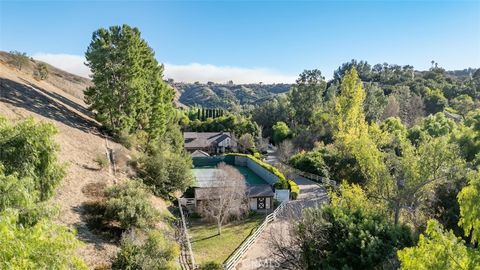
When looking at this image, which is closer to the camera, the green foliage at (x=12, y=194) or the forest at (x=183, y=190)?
the forest at (x=183, y=190)

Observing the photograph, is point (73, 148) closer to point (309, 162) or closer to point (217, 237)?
point (217, 237)

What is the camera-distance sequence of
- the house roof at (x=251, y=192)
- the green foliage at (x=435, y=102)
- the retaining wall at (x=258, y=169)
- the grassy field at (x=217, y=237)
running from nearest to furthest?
the grassy field at (x=217, y=237) → the house roof at (x=251, y=192) → the retaining wall at (x=258, y=169) → the green foliage at (x=435, y=102)

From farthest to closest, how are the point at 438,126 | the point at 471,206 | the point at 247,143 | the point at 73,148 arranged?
the point at 247,143, the point at 438,126, the point at 73,148, the point at 471,206

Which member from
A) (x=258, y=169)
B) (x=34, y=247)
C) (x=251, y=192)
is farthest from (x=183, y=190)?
(x=34, y=247)

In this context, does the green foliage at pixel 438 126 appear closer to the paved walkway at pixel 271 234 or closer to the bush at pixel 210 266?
the paved walkway at pixel 271 234

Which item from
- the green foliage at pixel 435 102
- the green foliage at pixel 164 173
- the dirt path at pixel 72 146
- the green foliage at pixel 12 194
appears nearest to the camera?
the green foliage at pixel 12 194

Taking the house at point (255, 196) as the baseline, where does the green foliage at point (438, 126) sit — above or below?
above

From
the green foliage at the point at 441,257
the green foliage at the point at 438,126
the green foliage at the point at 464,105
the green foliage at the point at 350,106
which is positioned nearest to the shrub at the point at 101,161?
the green foliage at the point at 441,257

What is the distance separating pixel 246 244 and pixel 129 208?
8.84 metres

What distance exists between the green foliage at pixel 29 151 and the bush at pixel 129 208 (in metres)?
7.98

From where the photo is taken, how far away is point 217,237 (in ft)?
86.1

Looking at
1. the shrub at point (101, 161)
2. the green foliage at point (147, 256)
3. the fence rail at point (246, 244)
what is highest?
the shrub at point (101, 161)

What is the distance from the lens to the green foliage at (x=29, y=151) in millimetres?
10852

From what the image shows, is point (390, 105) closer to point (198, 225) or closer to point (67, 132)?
point (198, 225)
